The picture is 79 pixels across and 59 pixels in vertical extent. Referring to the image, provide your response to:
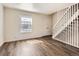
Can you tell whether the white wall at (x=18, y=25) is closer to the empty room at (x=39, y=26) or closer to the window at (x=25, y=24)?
the empty room at (x=39, y=26)

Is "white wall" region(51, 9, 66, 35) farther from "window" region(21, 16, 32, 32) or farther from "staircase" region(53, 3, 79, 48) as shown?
"window" region(21, 16, 32, 32)

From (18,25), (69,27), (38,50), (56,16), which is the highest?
(56,16)

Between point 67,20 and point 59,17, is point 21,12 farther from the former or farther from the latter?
point 67,20

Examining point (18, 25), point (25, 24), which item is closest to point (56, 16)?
point (25, 24)

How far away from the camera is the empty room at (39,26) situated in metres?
3.46

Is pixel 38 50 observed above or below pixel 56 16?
below

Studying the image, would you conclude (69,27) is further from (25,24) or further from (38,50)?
(25,24)

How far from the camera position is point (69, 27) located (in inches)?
153

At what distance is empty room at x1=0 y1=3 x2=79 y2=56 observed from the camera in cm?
346

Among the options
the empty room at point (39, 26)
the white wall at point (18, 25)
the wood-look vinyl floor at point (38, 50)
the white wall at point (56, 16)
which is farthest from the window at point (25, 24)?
the white wall at point (56, 16)

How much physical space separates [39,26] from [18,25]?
132 centimetres

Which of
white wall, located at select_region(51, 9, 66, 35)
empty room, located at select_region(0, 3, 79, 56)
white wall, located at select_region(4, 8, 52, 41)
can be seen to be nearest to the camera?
empty room, located at select_region(0, 3, 79, 56)

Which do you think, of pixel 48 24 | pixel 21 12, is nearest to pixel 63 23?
pixel 48 24

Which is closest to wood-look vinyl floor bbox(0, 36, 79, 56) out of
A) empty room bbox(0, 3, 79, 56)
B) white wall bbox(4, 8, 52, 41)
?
empty room bbox(0, 3, 79, 56)
